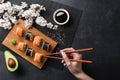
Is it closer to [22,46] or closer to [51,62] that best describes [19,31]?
[22,46]

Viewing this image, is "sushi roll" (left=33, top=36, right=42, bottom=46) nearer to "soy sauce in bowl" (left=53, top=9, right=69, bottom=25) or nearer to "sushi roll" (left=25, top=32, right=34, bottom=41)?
"sushi roll" (left=25, top=32, right=34, bottom=41)

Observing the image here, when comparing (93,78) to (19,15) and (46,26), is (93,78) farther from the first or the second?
(19,15)

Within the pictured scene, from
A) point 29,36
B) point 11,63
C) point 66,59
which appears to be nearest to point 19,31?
point 29,36

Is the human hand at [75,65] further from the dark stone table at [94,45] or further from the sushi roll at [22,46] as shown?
the sushi roll at [22,46]

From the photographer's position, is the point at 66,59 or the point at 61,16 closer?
the point at 66,59

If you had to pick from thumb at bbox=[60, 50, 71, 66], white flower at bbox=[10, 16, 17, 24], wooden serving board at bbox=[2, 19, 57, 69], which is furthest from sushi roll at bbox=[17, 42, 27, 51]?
thumb at bbox=[60, 50, 71, 66]

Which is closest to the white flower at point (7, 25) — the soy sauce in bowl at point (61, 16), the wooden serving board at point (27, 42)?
the wooden serving board at point (27, 42)
